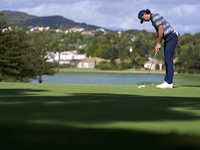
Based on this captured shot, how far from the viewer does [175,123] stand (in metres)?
4.82

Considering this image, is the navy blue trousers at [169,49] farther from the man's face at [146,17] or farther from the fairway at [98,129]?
the fairway at [98,129]

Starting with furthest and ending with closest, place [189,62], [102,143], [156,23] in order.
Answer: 1. [189,62]
2. [156,23]
3. [102,143]

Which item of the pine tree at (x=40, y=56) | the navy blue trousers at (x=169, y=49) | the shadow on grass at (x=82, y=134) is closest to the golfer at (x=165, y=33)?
the navy blue trousers at (x=169, y=49)

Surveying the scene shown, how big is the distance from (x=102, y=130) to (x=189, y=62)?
145463mm

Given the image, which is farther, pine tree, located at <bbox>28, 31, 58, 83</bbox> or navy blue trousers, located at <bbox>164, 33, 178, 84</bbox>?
pine tree, located at <bbox>28, 31, 58, 83</bbox>

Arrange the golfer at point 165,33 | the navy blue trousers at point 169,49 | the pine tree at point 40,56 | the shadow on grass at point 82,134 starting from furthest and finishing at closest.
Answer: the pine tree at point 40,56
the navy blue trousers at point 169,49
the golfer at point 165,33
the shadow on grass at point 82,134

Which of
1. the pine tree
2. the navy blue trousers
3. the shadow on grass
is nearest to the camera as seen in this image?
the shadow on grass

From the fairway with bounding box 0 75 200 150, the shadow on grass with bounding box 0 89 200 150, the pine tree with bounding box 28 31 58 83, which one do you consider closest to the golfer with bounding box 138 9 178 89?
the fairway with bounding box 0 75 200 150

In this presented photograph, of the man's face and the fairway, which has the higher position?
the man's face

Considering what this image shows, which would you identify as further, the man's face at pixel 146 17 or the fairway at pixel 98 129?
the man's face at pixel 146 17

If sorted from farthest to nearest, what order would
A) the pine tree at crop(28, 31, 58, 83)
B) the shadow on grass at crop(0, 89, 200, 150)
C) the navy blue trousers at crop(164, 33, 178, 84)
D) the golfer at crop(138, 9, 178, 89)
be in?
the pine tree at crop(28, 31, 58, 83)
the navy blue trousers at crop(164, 33, 178, 84)
the golfer at crop(138, 9, 178, 89)
the shadow on grass at crop(0, 89, 200, 150)

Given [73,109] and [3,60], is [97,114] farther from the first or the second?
[3,60]

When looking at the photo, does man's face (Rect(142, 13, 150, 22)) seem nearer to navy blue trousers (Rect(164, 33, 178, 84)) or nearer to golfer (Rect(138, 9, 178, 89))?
golfer (Rect(138, 9, 178, 89))

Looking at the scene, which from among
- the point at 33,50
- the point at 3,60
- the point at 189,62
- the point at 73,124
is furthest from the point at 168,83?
the point at 189,62
